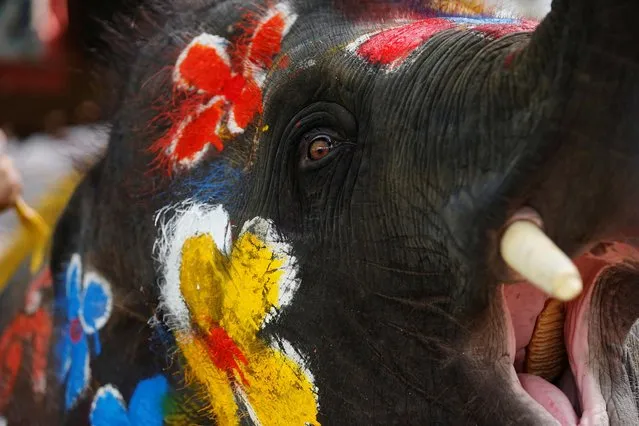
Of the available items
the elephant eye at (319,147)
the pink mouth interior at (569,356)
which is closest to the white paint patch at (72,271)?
the elephant eye at (319,147)

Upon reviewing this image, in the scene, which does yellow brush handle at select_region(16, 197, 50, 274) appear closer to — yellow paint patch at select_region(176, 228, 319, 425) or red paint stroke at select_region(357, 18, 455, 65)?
yellow paint patch at select_region(176, 228, 319, 425)

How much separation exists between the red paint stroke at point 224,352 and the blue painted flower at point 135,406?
15 centimetres

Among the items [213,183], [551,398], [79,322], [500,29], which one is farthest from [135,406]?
[500,29]

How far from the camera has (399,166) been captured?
0.99m

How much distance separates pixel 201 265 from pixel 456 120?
486 millimetres

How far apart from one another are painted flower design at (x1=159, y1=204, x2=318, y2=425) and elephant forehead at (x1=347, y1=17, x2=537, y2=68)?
26cm

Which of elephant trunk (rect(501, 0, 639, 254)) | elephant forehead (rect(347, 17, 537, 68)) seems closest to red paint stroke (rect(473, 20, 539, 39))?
elephant forehead (rect(347, 17, 537, 68))

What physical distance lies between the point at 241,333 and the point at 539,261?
56cm

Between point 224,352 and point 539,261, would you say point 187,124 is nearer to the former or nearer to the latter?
point 224,352

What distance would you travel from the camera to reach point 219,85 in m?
1.38

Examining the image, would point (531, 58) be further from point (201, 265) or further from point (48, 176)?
A: point (48, 176)

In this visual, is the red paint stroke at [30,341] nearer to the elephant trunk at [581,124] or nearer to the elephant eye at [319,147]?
the elephant eye at [319,147]

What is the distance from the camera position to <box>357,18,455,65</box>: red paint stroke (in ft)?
3.47

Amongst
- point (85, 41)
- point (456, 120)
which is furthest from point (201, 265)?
point (85, 41)
